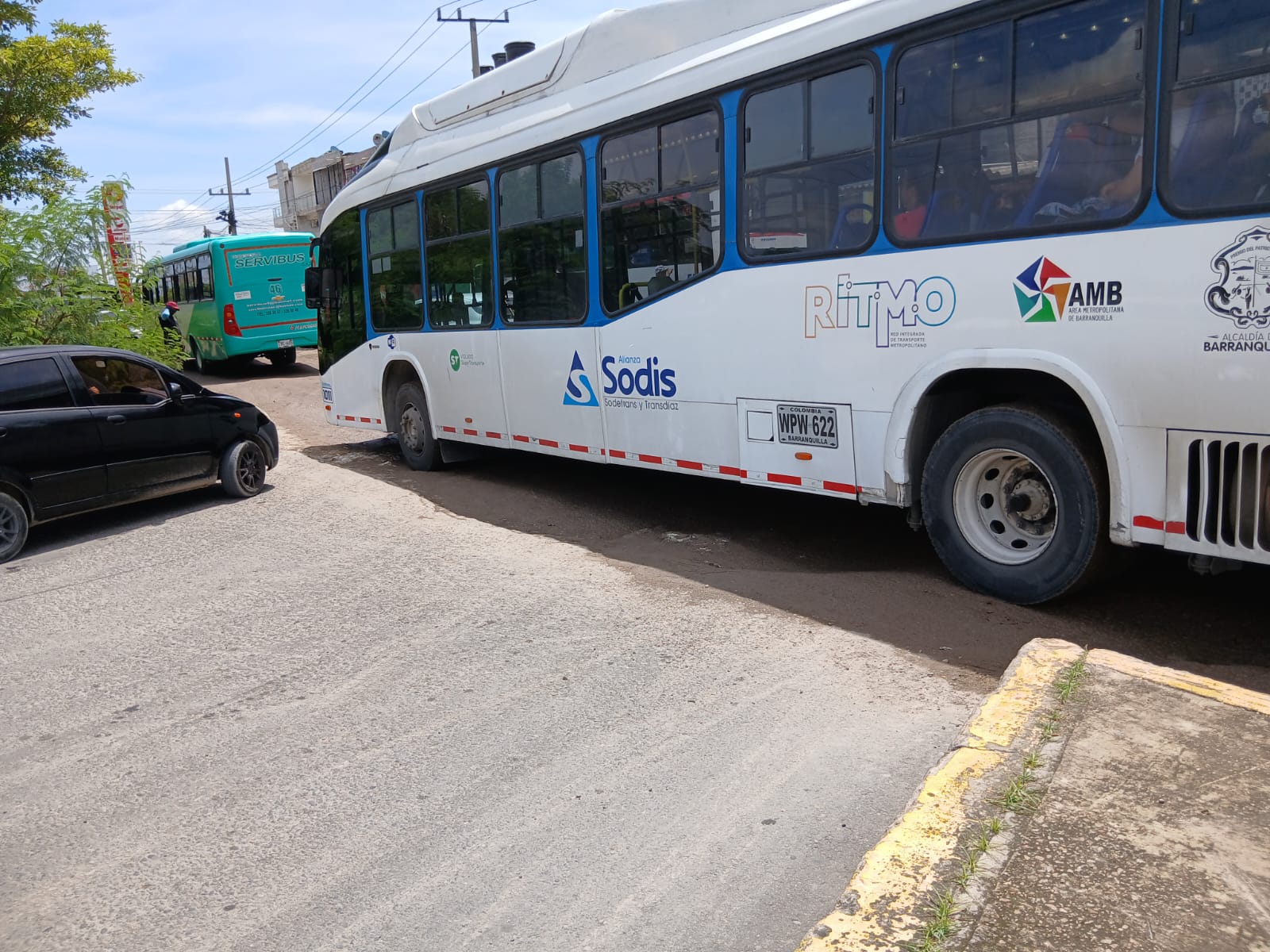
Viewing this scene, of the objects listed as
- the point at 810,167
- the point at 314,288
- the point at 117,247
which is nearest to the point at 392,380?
the point at 314,288

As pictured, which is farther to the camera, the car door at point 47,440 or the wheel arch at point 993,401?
the car door at point 47,440

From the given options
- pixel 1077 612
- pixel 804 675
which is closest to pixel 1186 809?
pixel 804 675

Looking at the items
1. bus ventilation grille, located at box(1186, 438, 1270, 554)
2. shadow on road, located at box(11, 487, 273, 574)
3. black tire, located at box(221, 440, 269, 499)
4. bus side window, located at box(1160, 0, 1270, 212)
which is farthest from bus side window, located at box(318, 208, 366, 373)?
bus ventilation grille, located at box(1186, 438, 1270, 554)

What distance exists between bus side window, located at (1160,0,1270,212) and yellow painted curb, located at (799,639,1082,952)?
2216 mm

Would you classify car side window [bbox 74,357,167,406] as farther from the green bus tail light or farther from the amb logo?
the green bus tail light

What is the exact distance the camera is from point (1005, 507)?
18.6 ft

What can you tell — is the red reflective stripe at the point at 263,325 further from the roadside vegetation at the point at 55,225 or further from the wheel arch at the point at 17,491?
the wheel arch at the point at 17,491

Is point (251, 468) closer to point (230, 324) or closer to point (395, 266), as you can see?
point (395, 266)

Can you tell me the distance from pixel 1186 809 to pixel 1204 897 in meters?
0.47

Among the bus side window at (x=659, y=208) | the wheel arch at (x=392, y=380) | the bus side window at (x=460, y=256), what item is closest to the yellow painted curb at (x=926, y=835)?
the bus side window at (x=659, y=208)

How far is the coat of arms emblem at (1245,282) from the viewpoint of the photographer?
170 inches

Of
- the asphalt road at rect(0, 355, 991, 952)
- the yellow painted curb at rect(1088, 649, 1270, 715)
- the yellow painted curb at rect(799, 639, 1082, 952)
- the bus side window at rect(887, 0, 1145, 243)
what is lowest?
the asphalt road at rect(0, 355, 991, 952)

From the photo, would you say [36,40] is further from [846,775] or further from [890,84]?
[846,775]

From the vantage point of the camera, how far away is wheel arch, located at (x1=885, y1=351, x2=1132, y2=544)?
16.2 ft
